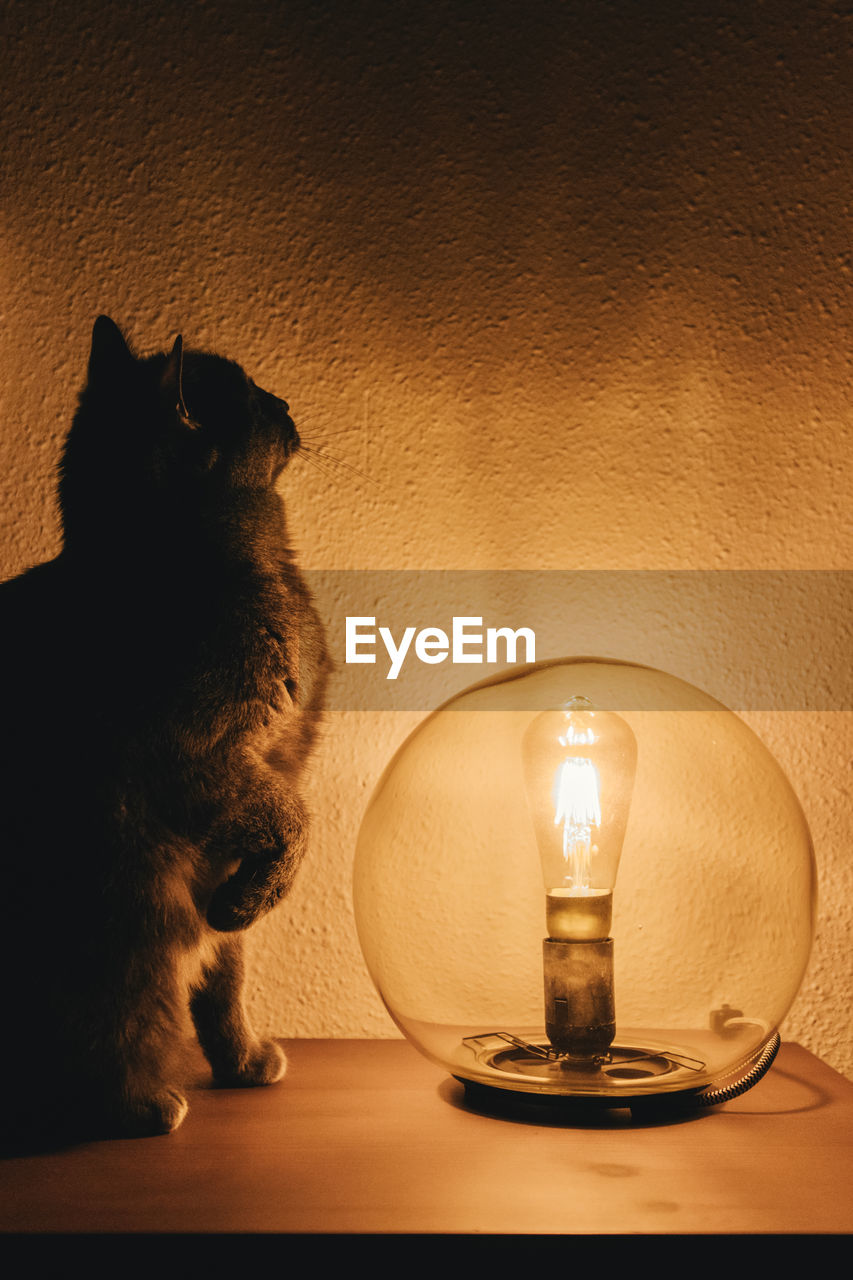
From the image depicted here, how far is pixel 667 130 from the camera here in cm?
97

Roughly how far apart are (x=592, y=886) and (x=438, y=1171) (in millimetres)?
249

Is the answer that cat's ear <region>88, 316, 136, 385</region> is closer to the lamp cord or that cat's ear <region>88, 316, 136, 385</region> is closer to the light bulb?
the light bulb

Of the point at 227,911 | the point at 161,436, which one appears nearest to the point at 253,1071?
the point at 227,911

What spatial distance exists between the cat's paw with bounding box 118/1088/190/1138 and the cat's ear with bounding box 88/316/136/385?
53cm

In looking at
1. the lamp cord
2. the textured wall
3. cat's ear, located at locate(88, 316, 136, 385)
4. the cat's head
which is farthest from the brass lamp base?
→ cat's ear, located at locate(88, 316, 136, 385)

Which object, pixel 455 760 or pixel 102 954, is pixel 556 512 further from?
pixel 102 954

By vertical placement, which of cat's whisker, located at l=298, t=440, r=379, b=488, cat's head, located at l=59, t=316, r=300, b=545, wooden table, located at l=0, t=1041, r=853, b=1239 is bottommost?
wooden table, located at l=0, t=1041, r=853, b=1239

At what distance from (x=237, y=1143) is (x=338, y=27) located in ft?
3.36

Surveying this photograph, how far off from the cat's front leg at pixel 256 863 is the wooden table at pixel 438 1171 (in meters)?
0.14

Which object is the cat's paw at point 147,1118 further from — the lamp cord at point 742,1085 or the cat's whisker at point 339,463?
the cat's whisker at point 339,463

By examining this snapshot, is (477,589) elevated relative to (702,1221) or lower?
elevated

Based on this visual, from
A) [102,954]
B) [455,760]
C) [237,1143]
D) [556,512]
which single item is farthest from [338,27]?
[237,1143]

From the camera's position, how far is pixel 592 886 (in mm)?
747

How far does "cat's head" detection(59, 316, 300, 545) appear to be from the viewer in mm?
731
